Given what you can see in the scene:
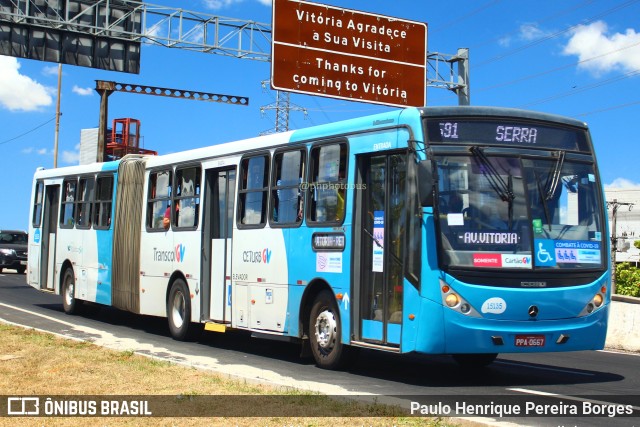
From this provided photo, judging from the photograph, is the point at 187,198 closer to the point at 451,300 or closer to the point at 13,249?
the point at 451,300

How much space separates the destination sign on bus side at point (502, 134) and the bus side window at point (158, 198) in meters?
7.60

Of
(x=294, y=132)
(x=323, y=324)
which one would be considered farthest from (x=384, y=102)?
(x=323, y=324)

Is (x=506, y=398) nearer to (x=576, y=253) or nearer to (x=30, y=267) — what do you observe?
(x=576, y=253)

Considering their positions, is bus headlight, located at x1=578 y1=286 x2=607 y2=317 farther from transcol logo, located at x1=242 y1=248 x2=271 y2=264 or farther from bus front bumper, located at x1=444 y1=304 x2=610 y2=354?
transcol logo, located at x1=242 y1=248 x2=271 y2=264

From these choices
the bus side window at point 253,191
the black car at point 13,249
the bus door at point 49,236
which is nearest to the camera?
the bus side window at point 253,191

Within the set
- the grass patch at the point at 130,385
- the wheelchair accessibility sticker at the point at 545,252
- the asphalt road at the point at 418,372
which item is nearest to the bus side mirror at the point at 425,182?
the wheelchair accessibility sticker at the point at 545,252

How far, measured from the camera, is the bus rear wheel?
21547 mm

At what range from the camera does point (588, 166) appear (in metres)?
11.8

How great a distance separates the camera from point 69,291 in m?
21.9

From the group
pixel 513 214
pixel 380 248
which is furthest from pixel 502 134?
pixel 380 248

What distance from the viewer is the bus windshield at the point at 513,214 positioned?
10.9 meters

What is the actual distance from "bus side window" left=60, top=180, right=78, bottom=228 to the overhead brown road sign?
18.2ft

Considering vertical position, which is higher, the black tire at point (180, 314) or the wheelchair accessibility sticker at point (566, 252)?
the wheelchair accessibility sticker at point (566, 252)

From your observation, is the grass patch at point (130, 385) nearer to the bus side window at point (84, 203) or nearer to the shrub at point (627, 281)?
the bus side window at point (84, 203)
